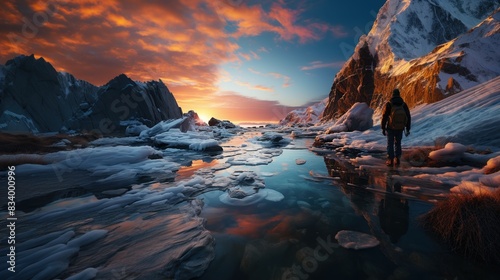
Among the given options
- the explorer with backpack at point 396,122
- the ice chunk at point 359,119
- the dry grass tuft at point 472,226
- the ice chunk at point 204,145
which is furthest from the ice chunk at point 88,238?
the ice chunk at point 359,119

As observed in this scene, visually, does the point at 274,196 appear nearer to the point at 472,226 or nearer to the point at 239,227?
the point at 239,227

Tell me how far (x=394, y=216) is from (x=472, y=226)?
977 millimetres

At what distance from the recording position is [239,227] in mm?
3051

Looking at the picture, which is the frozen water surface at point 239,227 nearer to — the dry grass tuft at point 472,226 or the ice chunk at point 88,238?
the ice chunk at point 88,238

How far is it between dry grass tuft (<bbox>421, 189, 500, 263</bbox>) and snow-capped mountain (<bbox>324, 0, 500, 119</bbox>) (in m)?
22.6

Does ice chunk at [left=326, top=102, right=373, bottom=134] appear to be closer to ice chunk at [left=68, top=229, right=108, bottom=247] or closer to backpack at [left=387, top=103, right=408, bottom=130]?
backpack at [left=387, top=103, right=408, bottom=130]

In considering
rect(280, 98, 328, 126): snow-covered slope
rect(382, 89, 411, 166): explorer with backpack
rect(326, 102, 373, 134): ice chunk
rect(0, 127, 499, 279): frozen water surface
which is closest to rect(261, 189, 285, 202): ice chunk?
rect(0, 127, 499, 279): frozen water surface

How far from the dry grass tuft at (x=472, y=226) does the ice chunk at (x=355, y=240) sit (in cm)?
83

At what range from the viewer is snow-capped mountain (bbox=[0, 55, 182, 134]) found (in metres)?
38.1

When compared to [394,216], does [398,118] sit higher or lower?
higher

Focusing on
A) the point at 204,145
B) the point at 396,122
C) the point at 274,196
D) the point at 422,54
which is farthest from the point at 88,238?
the point at 422,54

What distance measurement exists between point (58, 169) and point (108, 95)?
3793 cm

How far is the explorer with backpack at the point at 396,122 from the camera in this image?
6549mm

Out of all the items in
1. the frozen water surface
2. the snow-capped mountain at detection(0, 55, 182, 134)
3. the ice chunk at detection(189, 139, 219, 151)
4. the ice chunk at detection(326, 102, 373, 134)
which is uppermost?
the snow-capped mountain at detection(0, 55, 182, 134)
